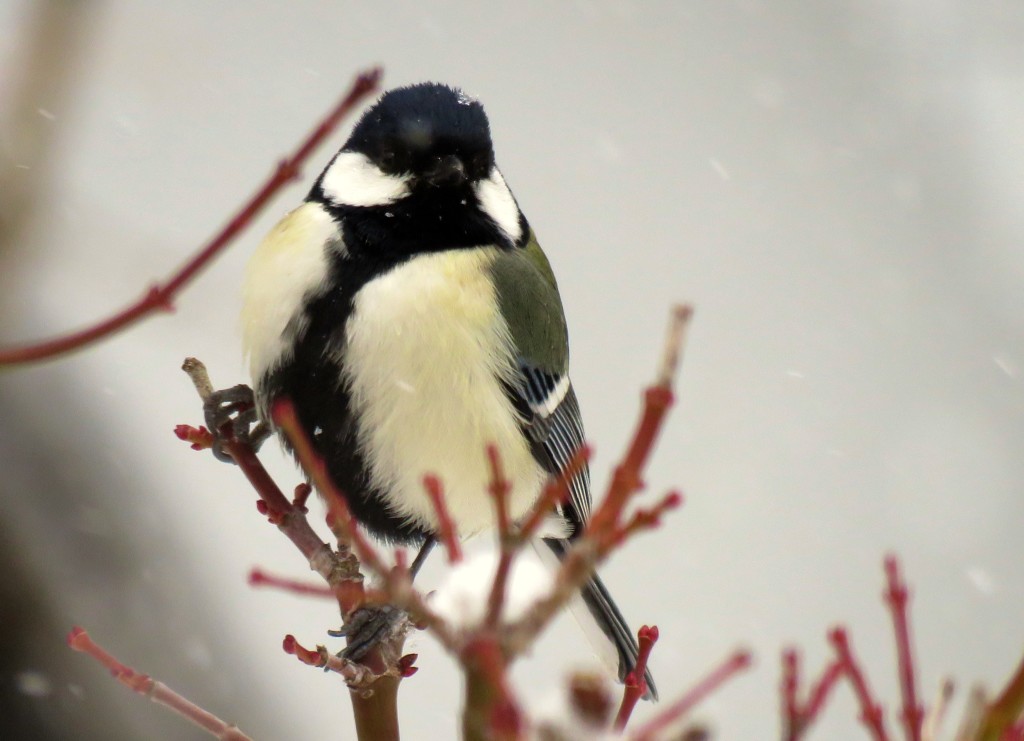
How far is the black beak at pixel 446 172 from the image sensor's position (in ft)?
5.02

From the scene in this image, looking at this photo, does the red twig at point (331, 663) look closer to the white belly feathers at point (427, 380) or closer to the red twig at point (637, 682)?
the red twig at point (637, 682)

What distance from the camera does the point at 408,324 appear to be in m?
1.45

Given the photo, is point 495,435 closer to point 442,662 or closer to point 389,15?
point 442,662

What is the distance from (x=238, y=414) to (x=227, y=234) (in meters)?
0.95

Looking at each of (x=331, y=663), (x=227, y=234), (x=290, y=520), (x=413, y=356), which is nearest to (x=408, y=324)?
(x=413, y=356)

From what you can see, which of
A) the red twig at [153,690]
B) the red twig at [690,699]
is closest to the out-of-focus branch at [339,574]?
the red twig at [153,690]

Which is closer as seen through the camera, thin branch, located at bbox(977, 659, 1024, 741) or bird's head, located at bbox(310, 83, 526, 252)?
thin branch, located at bbox(977, 659, 1024, 741)

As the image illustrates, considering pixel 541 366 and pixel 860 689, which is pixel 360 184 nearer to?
pixel 541 366

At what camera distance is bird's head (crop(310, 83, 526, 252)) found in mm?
1533

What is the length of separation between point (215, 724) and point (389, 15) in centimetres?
333

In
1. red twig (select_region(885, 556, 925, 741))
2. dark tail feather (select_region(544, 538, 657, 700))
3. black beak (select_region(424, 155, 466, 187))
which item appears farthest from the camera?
dark tail feather (select_region(544, 538, 657, 700))

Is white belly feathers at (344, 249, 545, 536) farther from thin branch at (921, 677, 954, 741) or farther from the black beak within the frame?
thin branch at (921, 677, 954, 741)

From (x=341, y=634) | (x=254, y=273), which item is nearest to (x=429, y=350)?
(x=254, y=273)

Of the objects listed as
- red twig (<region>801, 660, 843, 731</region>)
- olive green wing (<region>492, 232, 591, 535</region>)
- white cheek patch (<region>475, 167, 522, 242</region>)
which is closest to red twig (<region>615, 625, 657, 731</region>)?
red twig (<region>801, 660, 843, 731</region>)
